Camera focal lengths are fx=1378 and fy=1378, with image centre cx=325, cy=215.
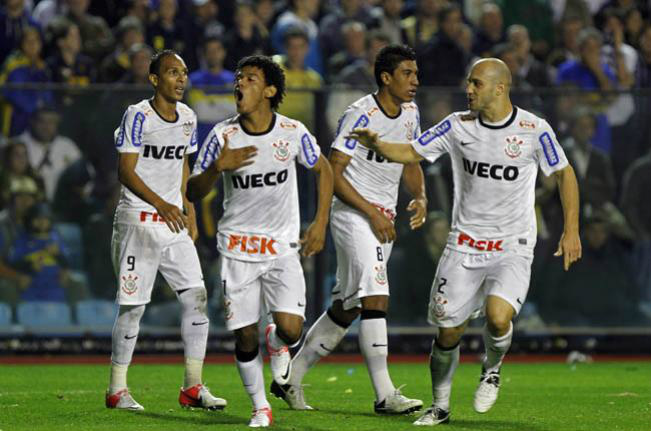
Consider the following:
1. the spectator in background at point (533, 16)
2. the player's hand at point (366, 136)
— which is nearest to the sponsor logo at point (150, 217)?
the player's hand at point (366, 136)

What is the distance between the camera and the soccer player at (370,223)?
937 centimetres

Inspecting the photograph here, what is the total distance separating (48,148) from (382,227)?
237 inches

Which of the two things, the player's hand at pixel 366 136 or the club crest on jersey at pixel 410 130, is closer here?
the player's hand at pixel 366 136

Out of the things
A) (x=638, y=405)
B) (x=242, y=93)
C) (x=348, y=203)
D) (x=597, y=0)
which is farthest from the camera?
(x=597, y=0)

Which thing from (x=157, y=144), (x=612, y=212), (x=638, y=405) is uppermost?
(x=157, y=144)

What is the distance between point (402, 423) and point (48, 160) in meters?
6.88

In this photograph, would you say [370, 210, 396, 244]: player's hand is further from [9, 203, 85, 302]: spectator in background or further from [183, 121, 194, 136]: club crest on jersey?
[9, 203, 85, 302]: spectator in background

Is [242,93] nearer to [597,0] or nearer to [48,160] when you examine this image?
[48,160]

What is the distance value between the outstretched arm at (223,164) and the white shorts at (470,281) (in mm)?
1462

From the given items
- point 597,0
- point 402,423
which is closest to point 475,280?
point 402,423

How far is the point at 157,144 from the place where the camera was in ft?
31.6

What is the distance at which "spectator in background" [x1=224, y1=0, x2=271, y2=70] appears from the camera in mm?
15906

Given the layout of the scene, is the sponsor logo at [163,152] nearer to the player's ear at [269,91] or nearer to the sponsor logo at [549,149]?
the player's ear at [269,91]

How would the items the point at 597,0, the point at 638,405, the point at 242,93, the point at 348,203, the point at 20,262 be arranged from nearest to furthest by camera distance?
the point at 242,93 → the point at 348,203 → the point at 638,405 → the point at 20,262 → the point at 597,0
